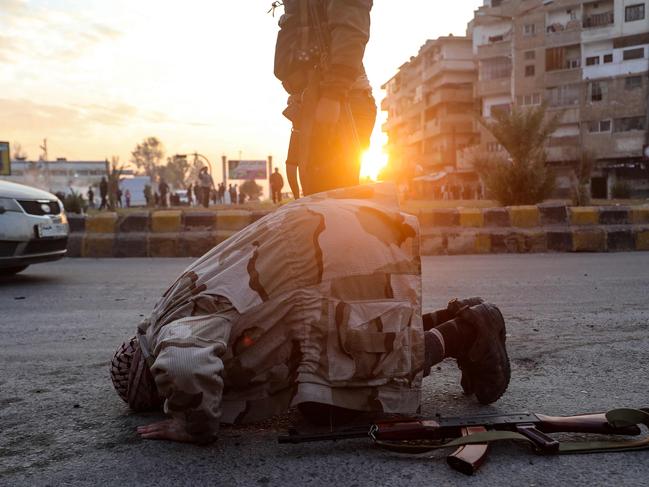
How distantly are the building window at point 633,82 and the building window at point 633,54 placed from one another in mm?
1590

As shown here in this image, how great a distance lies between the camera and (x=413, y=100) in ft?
256

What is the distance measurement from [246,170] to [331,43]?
305ft

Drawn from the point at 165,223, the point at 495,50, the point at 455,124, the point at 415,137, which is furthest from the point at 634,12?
the point at 165,223

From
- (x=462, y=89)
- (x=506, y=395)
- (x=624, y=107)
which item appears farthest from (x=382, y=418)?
(x=462, y=89)

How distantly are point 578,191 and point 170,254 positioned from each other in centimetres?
938

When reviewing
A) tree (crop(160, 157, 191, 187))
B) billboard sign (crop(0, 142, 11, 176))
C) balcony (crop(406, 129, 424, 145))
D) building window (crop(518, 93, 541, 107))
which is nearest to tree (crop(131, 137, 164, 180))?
tree (crop(160, 157, 191, 187))

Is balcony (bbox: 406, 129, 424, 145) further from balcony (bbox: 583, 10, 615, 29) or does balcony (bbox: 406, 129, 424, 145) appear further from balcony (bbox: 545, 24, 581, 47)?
balcony (bbox: 583, 10, 615, 29)

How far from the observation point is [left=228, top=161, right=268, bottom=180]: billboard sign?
94875 mm

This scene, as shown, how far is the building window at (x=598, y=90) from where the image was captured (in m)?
50.5

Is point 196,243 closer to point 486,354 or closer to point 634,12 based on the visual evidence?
point 486,354

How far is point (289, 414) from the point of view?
91.5 inches

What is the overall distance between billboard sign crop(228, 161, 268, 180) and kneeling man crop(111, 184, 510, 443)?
93.7 m

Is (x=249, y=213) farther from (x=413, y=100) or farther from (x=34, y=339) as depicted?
(x=413, y=100)

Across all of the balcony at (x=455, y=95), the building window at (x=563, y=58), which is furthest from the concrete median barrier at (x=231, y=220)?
the balcony at (x=455, y=95)
